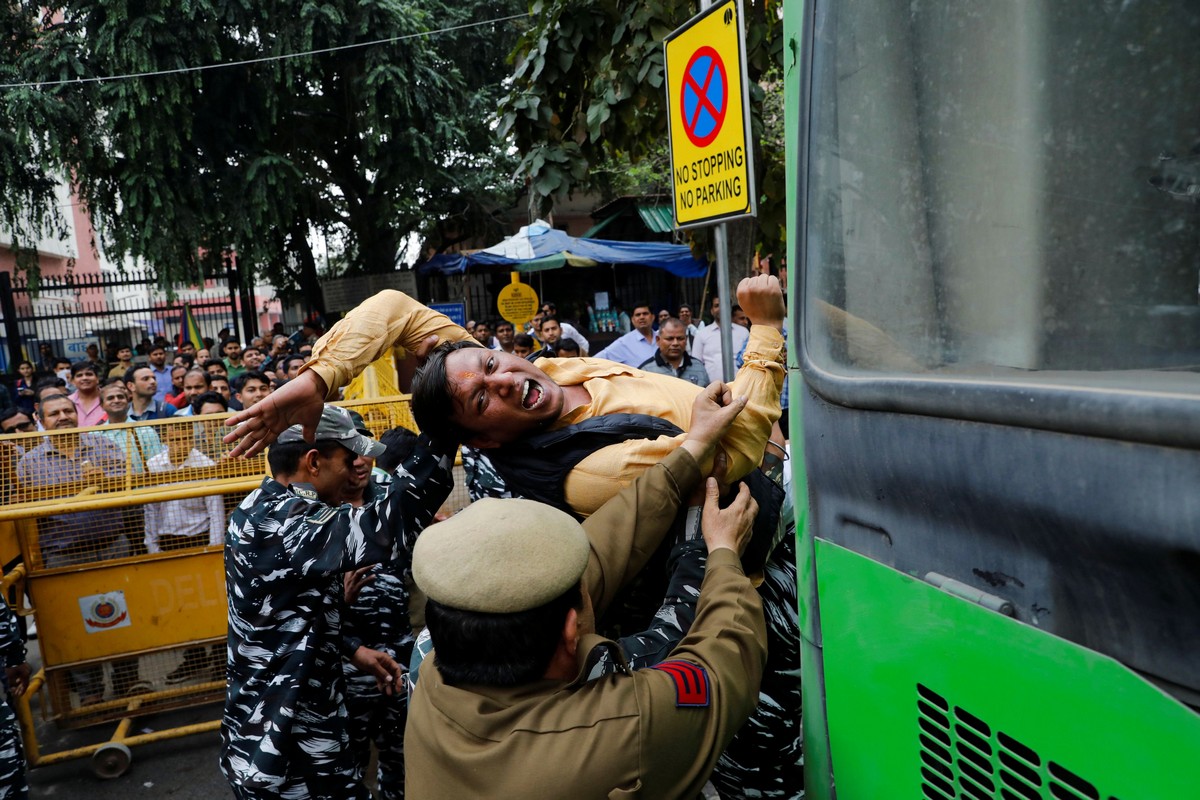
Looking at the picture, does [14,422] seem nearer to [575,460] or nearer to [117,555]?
[117,555]

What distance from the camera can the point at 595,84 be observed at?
16.1 feet

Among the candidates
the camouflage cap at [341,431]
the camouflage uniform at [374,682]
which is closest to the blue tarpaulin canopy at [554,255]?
the camouflage uniform at [374,682]

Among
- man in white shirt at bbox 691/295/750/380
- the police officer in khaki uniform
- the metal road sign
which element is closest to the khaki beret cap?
the police officer in khaki uniform

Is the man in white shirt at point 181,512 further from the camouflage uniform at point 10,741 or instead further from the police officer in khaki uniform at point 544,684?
the police officer in khaki uniform at point 544,684

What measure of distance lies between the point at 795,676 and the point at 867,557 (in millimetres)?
896

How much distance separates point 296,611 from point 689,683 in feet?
5.38

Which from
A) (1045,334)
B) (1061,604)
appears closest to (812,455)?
(1045,334)

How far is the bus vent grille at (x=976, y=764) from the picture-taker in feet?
3.56

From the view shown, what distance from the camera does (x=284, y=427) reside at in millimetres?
1965

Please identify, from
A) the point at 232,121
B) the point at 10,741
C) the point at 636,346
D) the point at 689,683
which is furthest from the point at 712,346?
the point at 232,121

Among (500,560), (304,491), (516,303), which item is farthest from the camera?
(516,303)

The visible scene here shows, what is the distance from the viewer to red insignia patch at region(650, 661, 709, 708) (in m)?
1.49

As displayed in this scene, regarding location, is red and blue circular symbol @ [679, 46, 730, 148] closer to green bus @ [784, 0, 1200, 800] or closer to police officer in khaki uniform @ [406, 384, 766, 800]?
green bus @ [784, 0, 1200, 800]

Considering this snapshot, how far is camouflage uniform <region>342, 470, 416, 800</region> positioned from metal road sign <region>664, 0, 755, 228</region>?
170cm
